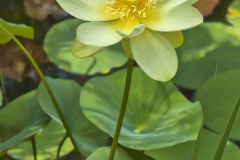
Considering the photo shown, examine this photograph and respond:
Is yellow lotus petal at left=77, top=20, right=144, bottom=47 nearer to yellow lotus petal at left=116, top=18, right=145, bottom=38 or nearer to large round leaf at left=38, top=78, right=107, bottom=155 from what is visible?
yellow lotus petal at left=116, top=18, right=145, bottom=38

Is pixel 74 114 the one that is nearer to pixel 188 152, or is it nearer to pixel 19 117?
pixel 19 117

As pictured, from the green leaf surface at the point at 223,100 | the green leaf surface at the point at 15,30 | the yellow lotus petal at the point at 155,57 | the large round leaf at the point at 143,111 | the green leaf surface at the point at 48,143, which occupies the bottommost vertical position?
the green leaf surface at the point at 48,143

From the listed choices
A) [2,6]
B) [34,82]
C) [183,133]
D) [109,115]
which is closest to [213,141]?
[183,133]

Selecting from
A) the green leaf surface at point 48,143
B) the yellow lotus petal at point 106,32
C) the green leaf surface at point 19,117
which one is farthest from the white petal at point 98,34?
the green leaf surface at point 48,143

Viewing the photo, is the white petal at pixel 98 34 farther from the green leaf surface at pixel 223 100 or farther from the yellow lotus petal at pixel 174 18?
the green leaf surface at pixel 223 100

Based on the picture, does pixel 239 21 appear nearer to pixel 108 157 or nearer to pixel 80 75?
pixel 80 75

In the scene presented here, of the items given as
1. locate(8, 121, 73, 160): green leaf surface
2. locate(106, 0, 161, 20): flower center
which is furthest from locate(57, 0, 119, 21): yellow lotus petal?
locate(8, 121, 73, 160): green leaf surface

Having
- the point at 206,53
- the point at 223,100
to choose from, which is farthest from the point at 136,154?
the point at 206,53
